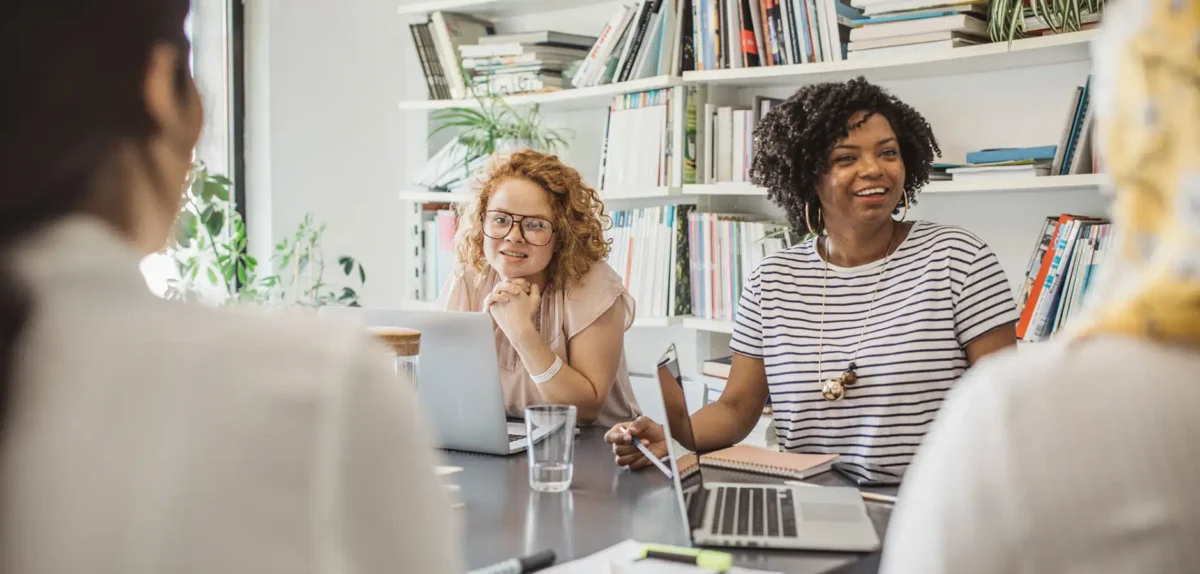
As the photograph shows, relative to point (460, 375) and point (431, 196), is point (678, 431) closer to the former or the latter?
point (460, 375)

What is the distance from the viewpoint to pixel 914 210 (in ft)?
9.84

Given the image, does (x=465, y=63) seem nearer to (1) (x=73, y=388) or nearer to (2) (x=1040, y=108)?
(2) (x=1040, y=108)

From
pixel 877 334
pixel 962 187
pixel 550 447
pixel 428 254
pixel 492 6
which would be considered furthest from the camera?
pixel 428 254

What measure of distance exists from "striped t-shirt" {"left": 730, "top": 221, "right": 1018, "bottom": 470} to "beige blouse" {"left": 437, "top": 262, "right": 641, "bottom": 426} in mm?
331

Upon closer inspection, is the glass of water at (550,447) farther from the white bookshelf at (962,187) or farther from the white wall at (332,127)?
the white wall at (332,127)

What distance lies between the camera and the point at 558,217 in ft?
8.18

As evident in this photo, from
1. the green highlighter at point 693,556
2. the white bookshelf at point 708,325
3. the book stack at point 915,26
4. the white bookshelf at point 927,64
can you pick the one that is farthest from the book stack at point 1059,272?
the green highlighter at point 693,556

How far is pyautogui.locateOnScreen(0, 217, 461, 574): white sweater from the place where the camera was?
514 mm

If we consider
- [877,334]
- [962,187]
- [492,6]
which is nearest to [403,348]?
[877,334]

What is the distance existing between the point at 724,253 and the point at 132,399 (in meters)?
2.66

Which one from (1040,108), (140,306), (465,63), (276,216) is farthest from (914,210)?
(140,306)

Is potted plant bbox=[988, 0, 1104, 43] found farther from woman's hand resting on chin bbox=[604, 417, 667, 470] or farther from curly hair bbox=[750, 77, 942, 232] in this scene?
woman's hand resting on chin bbox=[604, 417, 667, 470]

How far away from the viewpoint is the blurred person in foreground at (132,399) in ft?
1.69

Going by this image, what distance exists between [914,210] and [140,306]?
2696mm
